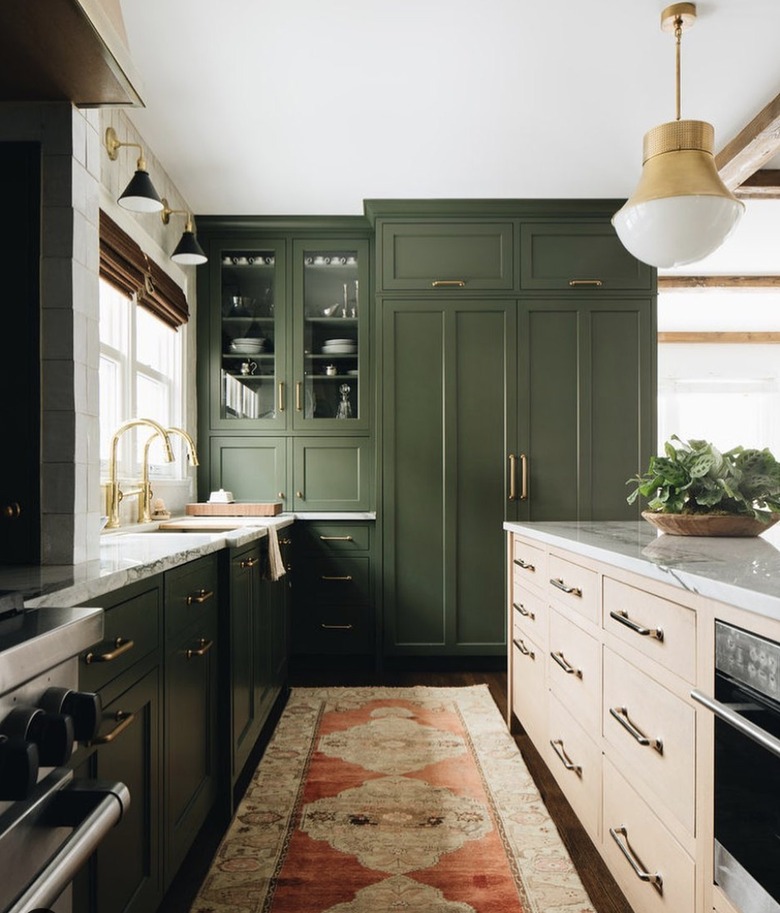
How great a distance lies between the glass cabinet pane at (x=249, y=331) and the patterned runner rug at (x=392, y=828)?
Answer: 199 centimetres

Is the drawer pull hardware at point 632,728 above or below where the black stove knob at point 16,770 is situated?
below

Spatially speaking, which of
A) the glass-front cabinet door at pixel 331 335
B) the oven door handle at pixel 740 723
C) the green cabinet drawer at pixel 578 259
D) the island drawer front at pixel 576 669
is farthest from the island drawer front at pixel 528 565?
the green cabinet drawer at pixel 578 259

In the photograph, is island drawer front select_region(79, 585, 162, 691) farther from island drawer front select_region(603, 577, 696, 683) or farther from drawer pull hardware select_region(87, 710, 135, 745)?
island drawer front select_region(603, 577, 696, 683)

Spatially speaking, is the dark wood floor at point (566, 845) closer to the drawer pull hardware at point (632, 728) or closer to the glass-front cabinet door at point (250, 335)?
the drawer pull hardware at point (632, 728)

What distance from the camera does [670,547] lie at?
1.73 m

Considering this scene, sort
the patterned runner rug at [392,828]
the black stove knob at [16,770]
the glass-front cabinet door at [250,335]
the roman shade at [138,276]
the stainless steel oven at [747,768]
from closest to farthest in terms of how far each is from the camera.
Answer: the black stove knob at [16,770]
the stainless steel oven at [747,768]
the patterned runner rug at [392,828]
the roman shade at [138,276]
the glass-front cabinet door at [250,335]

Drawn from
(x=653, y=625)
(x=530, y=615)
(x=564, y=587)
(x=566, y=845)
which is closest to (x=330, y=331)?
(x=530, y=615)

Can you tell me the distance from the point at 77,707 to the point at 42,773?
0.27 ft

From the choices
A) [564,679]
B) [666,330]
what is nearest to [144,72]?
[564,679]

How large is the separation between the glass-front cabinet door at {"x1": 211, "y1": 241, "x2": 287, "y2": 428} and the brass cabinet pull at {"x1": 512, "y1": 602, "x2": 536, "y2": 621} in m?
2.03

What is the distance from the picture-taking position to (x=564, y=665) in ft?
6.79

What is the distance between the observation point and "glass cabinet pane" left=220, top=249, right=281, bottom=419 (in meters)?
4.27

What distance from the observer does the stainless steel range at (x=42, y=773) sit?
717 millimetres

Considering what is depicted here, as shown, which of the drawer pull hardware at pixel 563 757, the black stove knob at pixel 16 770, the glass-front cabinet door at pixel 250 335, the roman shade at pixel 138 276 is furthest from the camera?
the glass-front cabinet door at pixel 250 335
